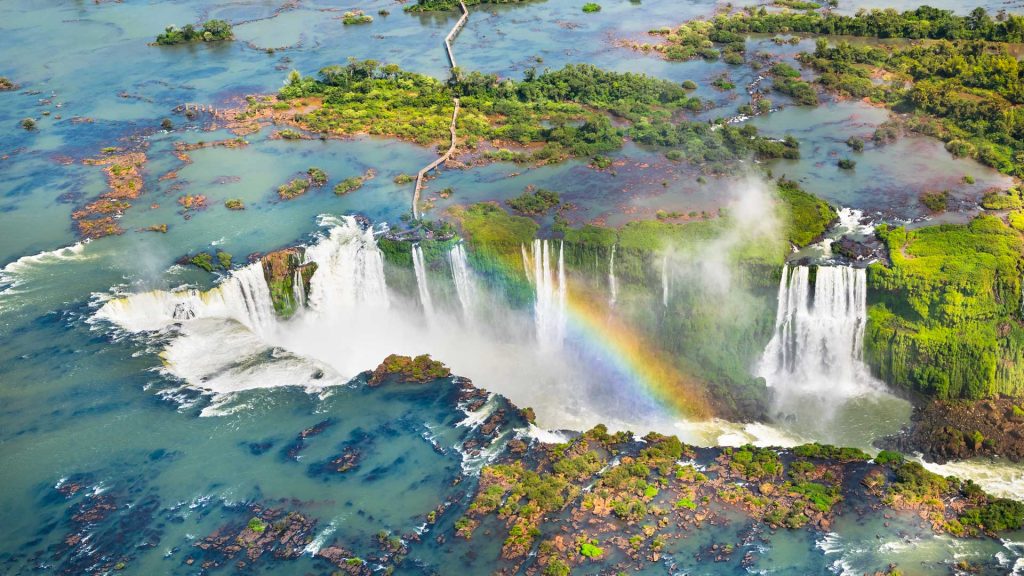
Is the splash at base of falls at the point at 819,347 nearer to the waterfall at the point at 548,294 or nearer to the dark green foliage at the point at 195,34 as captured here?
the waterfall at the point at 548,294

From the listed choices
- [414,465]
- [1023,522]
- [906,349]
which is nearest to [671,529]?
[414,465]

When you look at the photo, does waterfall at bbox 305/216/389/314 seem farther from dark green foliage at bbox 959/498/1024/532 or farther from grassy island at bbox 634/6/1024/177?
grassy island at bbox 634/6/1024/177

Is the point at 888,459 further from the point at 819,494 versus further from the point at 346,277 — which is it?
the point at 346,277

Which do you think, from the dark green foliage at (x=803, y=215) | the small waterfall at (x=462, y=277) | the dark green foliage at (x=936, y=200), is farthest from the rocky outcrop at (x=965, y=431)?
the small waterfall at (x=462, y=277)

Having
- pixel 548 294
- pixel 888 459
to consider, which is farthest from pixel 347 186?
pixel 888 459

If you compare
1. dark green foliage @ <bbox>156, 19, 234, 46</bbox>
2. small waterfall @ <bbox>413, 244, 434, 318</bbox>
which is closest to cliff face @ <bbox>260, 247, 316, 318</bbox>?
small waterfall @ <bbox>413, 244, 434, 318</bbox>

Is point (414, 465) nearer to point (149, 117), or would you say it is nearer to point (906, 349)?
point (906, 349)
